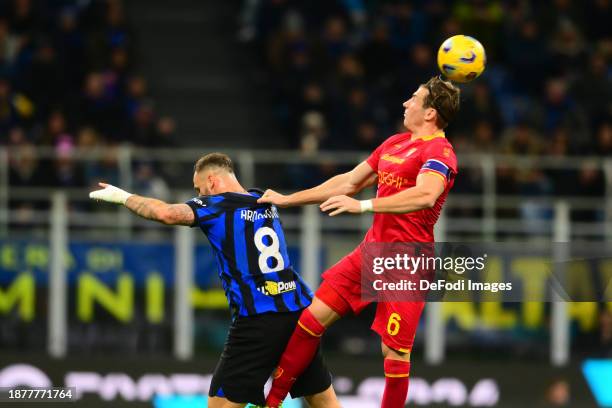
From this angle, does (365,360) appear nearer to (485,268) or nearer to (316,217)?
(316,217)

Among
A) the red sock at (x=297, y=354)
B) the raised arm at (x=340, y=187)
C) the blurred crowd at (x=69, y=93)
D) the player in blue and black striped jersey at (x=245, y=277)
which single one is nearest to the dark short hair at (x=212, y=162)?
the player in blue and black striped jersey at (x=245, y=277)

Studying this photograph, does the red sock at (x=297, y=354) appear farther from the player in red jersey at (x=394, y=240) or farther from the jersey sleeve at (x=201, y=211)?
the jersey sleeve at (x=201, y=211)

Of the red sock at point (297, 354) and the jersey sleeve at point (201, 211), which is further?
the red sock at point (297, 354)

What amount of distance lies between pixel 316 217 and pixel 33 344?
9.78 ft

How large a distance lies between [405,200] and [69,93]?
31.1 ft

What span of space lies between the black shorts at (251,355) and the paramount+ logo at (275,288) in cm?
13

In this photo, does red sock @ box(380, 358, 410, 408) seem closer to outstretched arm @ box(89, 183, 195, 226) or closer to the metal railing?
outstretched arm @ box(89, 183, 195, 226)

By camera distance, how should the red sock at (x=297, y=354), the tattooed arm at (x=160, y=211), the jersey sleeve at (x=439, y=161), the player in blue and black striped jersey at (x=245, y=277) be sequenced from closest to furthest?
the tattooed arm at (x=160, y=211) → the jersey sleeve at (x=439, y=161) → the player in blue and black striped jersey at (x=245, y=277) → the red sock at (x=297, y=354)

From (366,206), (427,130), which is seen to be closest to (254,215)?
(366,206)

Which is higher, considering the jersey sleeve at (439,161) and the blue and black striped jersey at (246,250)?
the jersey sleeve at (439,161)

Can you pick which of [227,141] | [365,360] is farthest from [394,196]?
[227,141]

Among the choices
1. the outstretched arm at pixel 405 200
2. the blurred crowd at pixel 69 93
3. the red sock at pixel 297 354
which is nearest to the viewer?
the outstretched arm at pixel 405 200

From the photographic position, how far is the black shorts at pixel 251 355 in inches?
307

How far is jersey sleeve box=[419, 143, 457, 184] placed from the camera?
7.66 m
